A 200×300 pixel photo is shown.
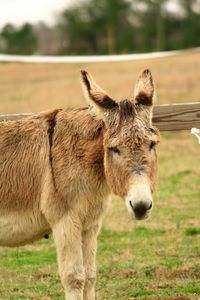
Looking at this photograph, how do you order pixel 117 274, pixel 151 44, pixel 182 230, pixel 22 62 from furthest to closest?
1. pixel 151 44
2. pixel 22 62
3. pixel 182 230
4. pixel 117 274

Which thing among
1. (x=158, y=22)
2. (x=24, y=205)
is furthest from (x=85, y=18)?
(x=24, y=205)

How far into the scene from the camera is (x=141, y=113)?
20.6 ft

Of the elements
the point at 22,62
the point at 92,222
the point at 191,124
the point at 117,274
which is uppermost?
the point at 22,62

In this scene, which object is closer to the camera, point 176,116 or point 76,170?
point 76,170

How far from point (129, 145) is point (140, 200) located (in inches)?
20.0

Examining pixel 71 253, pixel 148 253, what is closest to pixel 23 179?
pixel 71 253

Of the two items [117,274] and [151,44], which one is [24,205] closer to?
[117,274]

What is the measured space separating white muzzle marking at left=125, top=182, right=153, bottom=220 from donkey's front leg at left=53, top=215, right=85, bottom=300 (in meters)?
0.80

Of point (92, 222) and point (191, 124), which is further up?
point (191, 124)

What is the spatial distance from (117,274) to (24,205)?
244cm

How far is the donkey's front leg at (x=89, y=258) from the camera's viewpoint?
22.4ft

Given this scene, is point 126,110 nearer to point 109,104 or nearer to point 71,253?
point 109,104

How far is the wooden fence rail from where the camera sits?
8.89 m

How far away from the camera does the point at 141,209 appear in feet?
19.0
